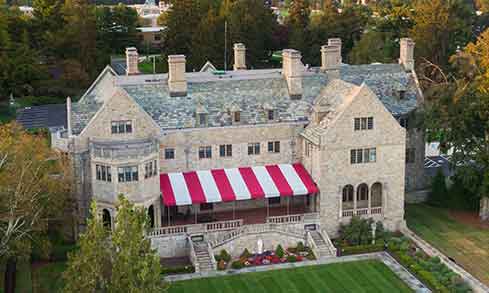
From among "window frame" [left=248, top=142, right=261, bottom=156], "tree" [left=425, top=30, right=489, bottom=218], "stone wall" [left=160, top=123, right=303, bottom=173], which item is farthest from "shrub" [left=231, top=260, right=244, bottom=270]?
"tree" [left=425, top=30, right=489, bottom=218]

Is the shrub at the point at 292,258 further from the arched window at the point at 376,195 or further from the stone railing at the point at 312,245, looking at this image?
the arched window at the point at 376,195

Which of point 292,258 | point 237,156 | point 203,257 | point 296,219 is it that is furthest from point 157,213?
point 296,219

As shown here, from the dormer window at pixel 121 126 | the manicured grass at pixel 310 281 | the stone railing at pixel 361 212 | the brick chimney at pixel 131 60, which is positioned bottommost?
the manicured grass at pixel 310 281

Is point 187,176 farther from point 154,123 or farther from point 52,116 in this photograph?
point 52,116

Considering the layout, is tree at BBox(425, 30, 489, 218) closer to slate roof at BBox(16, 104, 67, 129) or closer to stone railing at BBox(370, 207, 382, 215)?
stone railing at BBox(370, 207, 382, 215)

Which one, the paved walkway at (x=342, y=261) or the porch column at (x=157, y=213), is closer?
the paved walkway at (x=342, y=261)

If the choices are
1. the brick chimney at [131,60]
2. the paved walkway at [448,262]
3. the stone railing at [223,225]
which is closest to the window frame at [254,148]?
the stone railing at [223,225]
